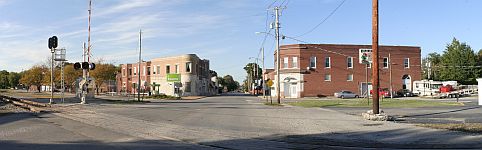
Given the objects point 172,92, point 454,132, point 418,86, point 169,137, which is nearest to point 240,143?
point 169,137

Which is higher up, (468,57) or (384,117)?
(468,57)

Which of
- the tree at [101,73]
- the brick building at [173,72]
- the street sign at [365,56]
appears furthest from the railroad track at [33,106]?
the tree at [101,73]

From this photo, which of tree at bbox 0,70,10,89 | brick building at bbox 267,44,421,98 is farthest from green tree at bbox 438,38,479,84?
tree at bbox 0,70,10,89

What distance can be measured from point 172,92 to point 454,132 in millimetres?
74489

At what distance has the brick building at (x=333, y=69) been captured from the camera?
2830 inches

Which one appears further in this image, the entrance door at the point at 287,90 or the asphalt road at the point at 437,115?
the entrance door at the point at 287,90

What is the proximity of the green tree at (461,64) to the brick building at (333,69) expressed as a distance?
54.3 ft

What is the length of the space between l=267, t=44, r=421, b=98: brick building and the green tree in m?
16.6

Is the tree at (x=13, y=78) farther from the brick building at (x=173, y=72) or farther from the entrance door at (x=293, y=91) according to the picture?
the entrance door at (x=293, y=91)

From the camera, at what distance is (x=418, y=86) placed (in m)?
70.8

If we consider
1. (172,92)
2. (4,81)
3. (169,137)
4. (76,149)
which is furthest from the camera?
(4,81)

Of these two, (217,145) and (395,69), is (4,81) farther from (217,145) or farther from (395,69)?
(217,145)

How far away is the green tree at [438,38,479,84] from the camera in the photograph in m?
86.6

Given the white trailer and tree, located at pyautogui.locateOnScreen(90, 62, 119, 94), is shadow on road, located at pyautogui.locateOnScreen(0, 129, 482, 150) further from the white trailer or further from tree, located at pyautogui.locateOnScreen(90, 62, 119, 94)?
tree, located at pyautogui.locateOnScreen(90, 62, 119, 94)
